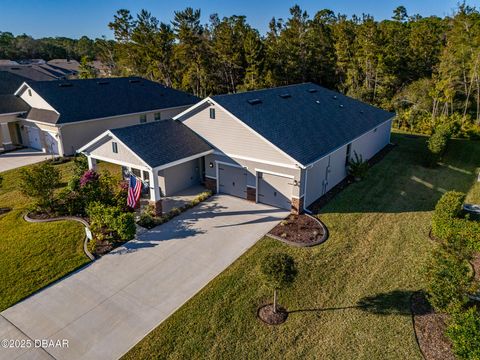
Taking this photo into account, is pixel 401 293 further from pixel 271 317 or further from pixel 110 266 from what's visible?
pixel 110 266

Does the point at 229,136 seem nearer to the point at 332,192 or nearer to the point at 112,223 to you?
the point at 332,192

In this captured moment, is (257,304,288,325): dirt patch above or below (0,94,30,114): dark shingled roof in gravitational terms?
below

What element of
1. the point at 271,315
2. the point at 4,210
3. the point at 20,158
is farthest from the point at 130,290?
the point at 20,158

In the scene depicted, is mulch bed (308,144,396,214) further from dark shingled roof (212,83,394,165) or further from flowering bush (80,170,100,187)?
flowering bush (80,170,100,187)

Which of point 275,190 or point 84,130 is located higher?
point 84,130

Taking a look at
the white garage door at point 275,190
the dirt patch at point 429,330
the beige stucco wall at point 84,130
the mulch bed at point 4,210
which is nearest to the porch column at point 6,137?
the beige stucco wall at point 84,130

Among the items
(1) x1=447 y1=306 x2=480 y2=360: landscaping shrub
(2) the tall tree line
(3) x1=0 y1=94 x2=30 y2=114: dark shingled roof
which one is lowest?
(1) x1=447 y1=306 x2=480 y2=360: landscaping shrub

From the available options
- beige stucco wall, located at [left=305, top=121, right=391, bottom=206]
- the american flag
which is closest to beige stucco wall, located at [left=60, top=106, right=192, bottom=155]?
the american flag
